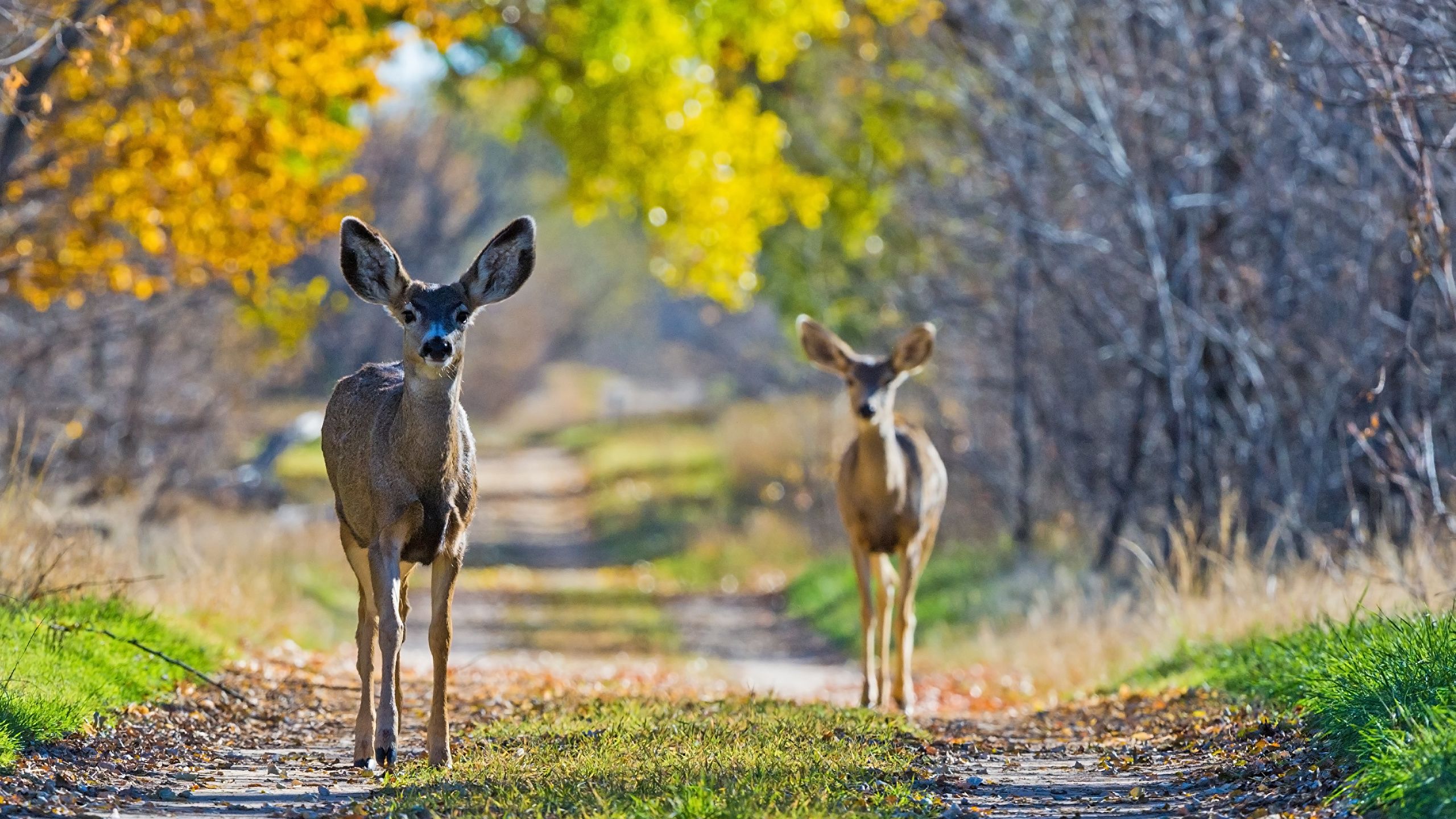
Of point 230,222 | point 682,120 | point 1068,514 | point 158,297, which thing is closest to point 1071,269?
point 1068,514

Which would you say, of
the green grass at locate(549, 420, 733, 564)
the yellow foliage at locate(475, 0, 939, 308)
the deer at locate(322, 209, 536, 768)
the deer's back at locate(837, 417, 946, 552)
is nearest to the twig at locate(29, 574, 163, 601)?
the deer at locate(322, 209, 536, 768)

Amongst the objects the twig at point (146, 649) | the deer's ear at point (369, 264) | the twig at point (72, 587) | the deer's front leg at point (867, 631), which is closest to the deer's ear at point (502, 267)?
the deer's ear at point (369, 264)

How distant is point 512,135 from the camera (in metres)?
23.5

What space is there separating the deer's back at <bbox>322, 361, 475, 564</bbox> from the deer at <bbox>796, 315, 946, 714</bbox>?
14.3 ft

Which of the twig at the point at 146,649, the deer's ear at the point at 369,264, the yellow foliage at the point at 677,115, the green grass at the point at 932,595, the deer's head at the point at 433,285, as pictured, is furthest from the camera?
the yellow foliage at the point at 677,115

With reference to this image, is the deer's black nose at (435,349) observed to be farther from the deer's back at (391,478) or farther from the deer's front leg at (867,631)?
the deer's front leg at (867,631)

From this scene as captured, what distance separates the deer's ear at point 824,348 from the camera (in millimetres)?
13602

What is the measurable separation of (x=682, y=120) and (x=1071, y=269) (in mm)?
5156

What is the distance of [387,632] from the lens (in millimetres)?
8484

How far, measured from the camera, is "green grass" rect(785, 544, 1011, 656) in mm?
19781

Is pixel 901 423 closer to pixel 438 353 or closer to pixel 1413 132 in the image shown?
pixel 1413 132

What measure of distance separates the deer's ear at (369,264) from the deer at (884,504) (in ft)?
15.2

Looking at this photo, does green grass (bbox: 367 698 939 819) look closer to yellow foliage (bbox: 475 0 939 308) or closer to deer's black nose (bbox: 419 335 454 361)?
deer's black nose (bbox: 419 335 454 361)

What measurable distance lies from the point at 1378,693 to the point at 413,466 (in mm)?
→ 4338
